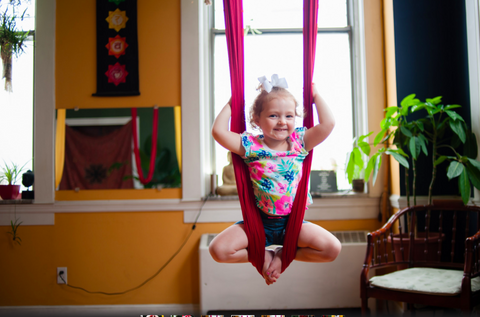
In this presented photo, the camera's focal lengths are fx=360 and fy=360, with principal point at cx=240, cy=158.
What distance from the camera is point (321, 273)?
257 centimetres

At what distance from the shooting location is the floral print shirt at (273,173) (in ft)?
4.37

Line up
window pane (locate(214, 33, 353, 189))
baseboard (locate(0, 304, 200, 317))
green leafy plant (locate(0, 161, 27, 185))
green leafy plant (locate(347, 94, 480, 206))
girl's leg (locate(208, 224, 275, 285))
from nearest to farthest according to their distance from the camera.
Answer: girl's leg (locate(208, 224, 275, 285)) < green leafy plant (locate(347, 94, 480, 206)) < baseboard (locate(0, 304, 200, 317)) < green leafy plant (locate(0, 161, 27, 185)) < window pane (locate(214, 33, 353, 189))

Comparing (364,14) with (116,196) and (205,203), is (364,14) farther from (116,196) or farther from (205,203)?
(116,196)

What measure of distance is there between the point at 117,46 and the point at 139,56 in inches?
7.1

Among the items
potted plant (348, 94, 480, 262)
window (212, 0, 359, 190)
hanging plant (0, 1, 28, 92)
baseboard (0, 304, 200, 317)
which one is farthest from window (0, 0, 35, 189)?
potted plant (348, 94, 480, 262)

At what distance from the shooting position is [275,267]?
1314mm

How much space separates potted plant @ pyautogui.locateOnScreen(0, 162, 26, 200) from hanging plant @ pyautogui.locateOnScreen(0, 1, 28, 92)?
661 millimetres

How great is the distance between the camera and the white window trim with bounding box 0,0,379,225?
273 cm

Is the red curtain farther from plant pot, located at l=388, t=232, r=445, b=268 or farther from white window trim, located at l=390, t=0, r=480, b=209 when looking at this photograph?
white window trim, located at l=390, t=0, r=480, b=209

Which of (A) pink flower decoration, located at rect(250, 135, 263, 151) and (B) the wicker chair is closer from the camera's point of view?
(A) pink flower decoration, located at rect(250, 135, 263, 151)

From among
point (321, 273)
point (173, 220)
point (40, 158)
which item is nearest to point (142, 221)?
point (173, 220)

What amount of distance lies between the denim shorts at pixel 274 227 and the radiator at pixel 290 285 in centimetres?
129

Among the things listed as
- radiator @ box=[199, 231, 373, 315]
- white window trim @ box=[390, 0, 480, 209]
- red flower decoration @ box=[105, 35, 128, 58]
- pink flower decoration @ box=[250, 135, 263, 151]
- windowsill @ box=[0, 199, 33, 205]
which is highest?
red flower decoration @ box=[105, 35, 128, 58]

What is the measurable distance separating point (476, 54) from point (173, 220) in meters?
2.32
